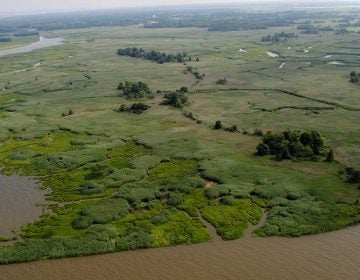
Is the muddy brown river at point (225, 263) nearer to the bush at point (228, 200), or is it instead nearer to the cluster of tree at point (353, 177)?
the bush at point (228, 200)

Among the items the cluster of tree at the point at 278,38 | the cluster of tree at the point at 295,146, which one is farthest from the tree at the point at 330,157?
the cluster of tree at the point at 278,38

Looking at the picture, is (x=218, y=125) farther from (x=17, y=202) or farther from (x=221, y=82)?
(x=221, y=82)

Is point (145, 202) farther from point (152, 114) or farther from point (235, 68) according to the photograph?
point (235, 68)

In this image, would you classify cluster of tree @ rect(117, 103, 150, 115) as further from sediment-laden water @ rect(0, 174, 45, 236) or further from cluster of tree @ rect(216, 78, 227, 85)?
sediment-laden water @ rect(0, 174, 45, 236)

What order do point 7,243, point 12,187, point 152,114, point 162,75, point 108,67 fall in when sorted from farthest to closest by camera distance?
point 108,67
point 162,75
point 152,114
point 12,187
point 7,243

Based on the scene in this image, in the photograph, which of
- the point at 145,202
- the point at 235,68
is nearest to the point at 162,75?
the point at 235,68

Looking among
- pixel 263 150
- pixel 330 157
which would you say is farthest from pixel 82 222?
pixel 330 157
